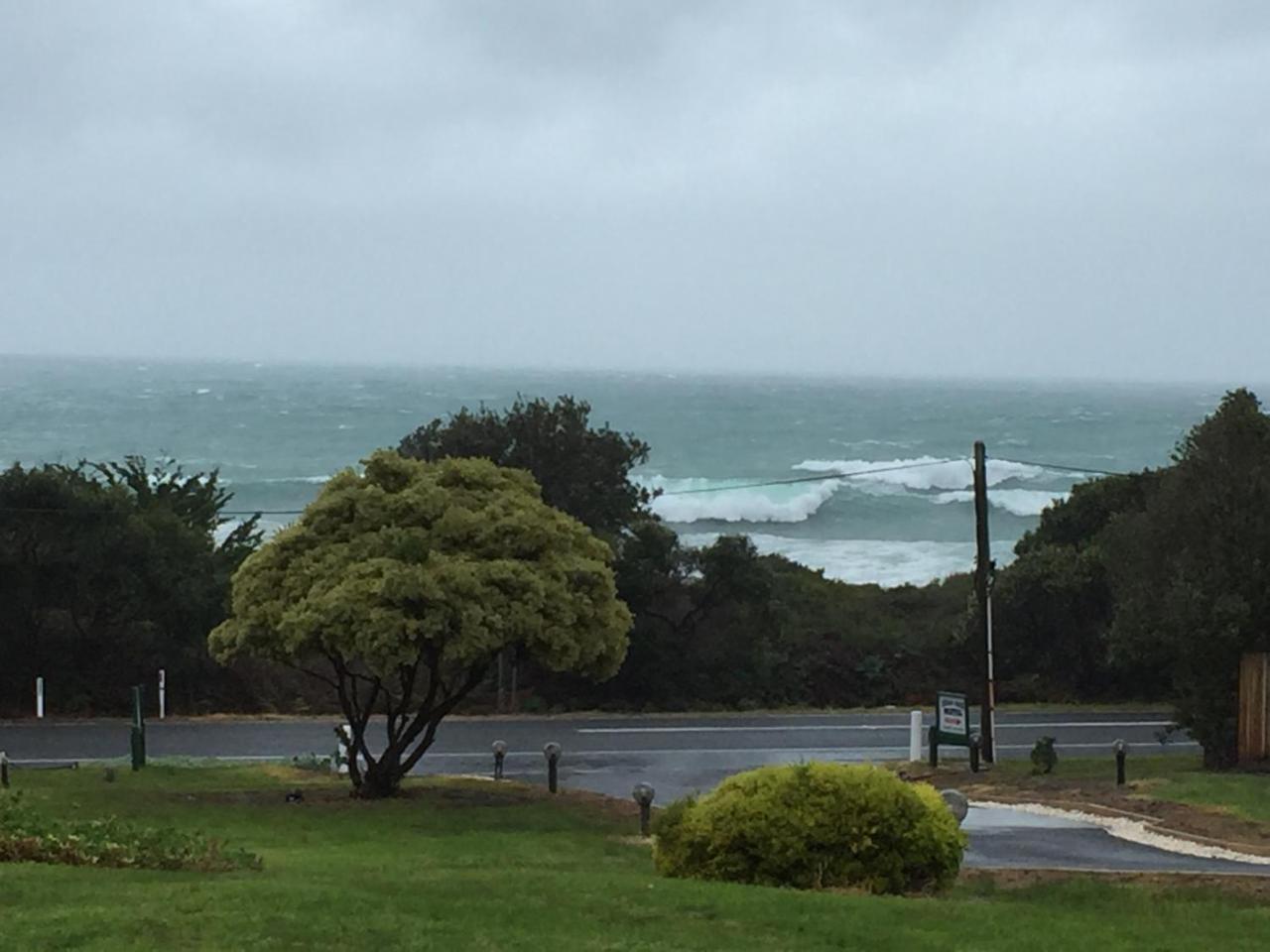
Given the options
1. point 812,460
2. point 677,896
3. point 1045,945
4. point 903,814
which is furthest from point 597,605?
point 812,460

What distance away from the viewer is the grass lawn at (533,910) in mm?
9258

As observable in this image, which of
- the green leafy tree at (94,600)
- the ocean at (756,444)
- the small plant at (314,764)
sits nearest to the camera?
the small plant at (314,764)

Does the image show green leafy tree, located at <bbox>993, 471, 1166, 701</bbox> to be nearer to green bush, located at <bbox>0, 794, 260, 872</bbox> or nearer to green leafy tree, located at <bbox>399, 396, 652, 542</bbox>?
green leafy tree, located at <bbox>399, 396, 652, 542</bbox>

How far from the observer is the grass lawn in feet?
30.4

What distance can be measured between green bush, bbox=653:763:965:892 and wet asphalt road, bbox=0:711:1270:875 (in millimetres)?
8972

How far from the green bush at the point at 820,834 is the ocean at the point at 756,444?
3404cm

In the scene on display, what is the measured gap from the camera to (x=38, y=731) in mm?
28641

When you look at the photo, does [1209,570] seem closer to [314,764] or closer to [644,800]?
[644,800]

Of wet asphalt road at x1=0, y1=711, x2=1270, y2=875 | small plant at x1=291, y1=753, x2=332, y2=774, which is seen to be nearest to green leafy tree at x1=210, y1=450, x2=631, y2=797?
small plant at x1=291, y1=753, x2=332, y2=774

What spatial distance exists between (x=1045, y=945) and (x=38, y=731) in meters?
22.3

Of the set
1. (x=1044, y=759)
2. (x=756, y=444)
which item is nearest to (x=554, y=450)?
(x=1044, y=759)

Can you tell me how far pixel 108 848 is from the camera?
12.3 meters

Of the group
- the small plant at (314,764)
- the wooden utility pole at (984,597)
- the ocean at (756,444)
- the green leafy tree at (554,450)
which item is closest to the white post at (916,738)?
the wooden utility pole at (984,597)

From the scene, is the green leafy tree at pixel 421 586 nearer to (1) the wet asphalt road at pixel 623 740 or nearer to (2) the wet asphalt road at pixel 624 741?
(2) the wet asphalt road at pixel 624 741
